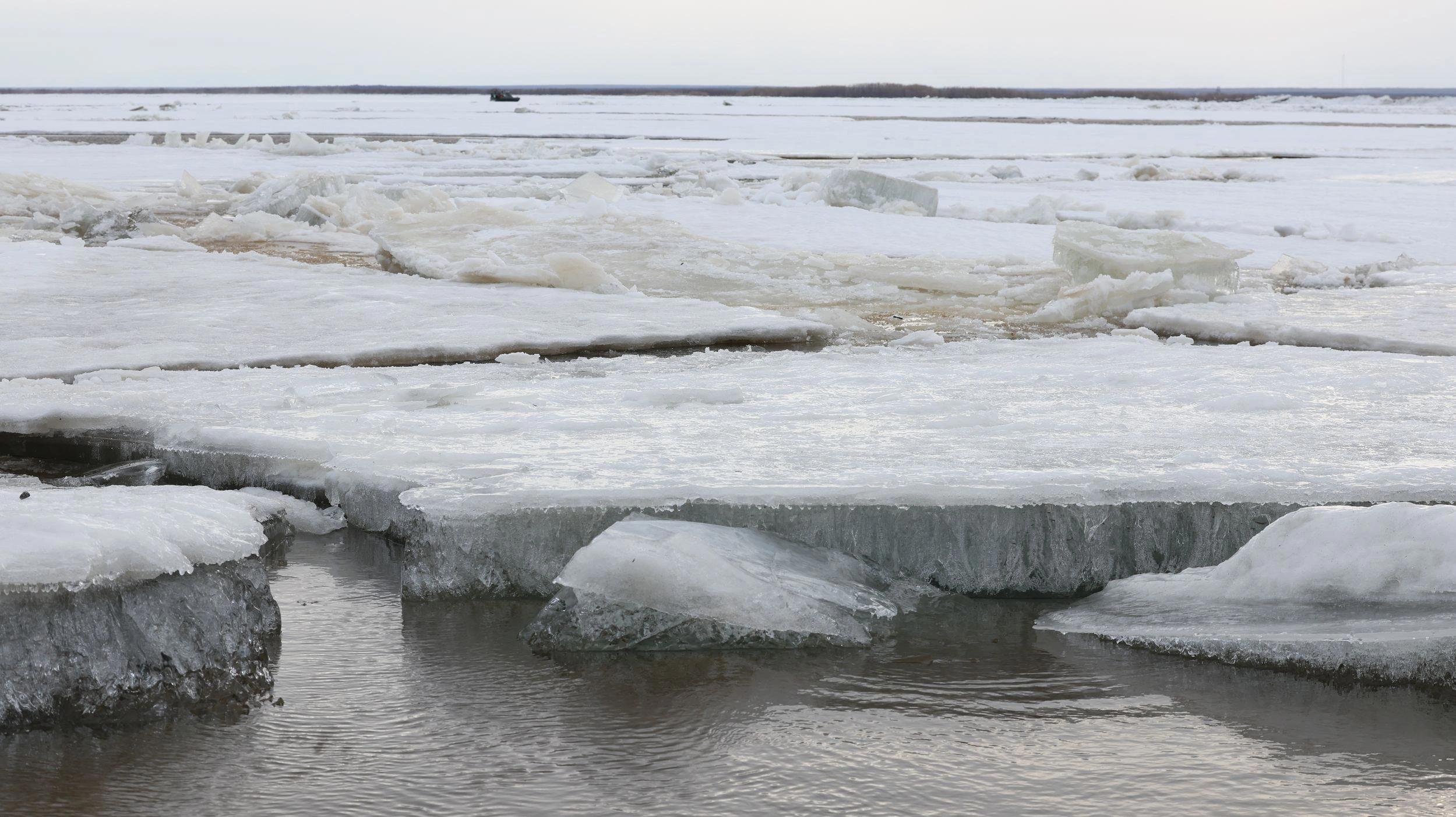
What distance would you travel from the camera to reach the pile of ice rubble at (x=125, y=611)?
248 cm

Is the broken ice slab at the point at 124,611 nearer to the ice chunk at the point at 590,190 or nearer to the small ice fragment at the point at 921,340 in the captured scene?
the small ice fragment at the point at 921,340

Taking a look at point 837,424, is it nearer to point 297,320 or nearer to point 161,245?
point 297,320

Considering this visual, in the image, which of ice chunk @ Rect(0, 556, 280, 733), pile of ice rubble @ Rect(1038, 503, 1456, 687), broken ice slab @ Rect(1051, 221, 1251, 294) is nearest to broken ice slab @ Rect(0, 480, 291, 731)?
ice chunk @ Rect(0, 556, 280, 733)

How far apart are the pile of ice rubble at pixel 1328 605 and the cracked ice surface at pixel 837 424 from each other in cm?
24

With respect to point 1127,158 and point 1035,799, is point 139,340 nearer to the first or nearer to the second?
point 1035,799

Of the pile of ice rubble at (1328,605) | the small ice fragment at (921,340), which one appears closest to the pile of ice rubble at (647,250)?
the small ice fragment at (921,340)

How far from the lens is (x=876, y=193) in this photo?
43.0 ft

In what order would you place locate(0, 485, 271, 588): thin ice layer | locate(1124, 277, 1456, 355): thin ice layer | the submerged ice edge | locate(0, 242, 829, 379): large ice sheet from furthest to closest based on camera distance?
locate(1124, 277, 1456, 355): thin ice layer → locate(0, 242, 829, 379): large ice sheet → the submerged ice edge → locate(0, 485, 271, 588): thin ice layer

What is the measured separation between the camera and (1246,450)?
3619 millimetres

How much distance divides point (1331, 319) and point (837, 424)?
12.4 feet

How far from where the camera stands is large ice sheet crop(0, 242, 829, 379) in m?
5.59

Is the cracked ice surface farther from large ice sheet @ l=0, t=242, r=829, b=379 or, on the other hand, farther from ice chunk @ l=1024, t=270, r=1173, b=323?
ice chunk @ l=1024, t=270, r=1173, b=323

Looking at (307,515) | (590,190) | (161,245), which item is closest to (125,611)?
(307,515)

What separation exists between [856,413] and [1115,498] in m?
1.20
